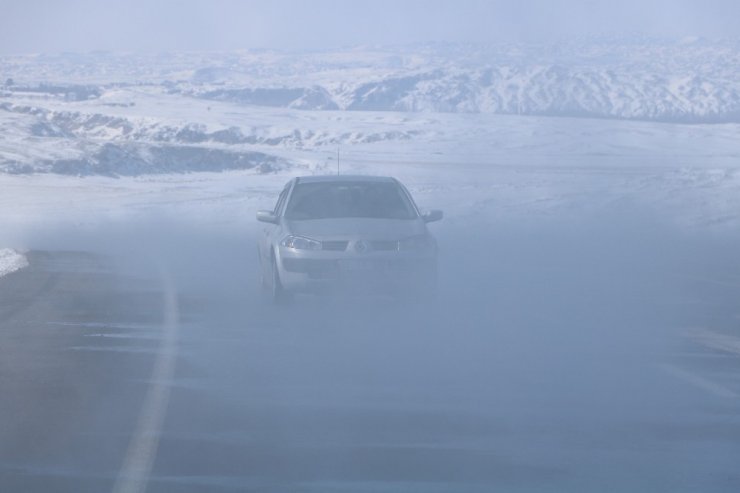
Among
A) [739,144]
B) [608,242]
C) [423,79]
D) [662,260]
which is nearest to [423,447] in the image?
[662,260]

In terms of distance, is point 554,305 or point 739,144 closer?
point 554,305

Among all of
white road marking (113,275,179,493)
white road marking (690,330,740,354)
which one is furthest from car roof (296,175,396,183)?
white road marking (690,330,740,354)

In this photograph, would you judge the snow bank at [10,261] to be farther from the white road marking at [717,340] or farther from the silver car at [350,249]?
the white road marking at [717,340]

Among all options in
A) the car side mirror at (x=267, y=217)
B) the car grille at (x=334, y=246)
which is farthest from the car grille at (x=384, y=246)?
the car side mirror at (x=267, y=217)

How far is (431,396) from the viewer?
8.31 metres

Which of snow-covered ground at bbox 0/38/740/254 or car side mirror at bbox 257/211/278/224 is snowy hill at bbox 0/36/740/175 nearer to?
snow-covered ground at bbox 0/38/740/254

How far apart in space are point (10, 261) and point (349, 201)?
23.6 feet

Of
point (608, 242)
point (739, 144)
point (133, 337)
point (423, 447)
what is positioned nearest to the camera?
point (423, 447)

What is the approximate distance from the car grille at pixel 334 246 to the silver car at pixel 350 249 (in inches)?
0.4

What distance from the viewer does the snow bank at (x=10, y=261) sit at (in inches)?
703

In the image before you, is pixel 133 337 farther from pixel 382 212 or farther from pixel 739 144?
pixel 739 144

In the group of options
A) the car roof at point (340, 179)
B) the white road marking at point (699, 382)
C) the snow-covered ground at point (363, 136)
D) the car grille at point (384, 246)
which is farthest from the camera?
the snow-covered ground at point (363, 136)

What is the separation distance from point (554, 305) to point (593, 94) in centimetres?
4713

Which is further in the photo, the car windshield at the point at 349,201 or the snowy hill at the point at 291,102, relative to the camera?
the snowy hill at the point at 291,102
